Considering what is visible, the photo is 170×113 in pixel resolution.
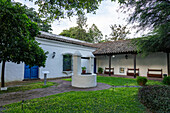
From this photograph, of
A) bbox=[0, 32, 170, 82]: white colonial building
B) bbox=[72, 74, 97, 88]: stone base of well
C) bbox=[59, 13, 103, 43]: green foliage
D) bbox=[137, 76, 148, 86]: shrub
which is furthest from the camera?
bbox=[59, 13, 103, 43]: green foliage

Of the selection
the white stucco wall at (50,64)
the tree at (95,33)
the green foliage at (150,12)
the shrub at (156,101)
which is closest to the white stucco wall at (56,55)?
the white stucco wall at (50,64)

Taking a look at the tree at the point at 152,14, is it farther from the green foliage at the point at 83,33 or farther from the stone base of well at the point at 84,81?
the green foliage at the point at 83,33

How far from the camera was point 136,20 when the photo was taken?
19.2 feet

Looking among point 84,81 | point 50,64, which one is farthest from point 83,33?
point 84,81

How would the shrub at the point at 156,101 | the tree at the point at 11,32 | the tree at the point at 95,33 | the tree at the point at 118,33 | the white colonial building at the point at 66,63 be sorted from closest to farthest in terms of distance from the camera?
the shrub at the point at 156,101 < the tree at the point at 11,32 < the white colonial building at the point at 66,63 < the tree at the point at 118,33 < the tree at the point at 95,33

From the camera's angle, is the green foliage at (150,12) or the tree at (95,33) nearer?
the green foliage at (150,12)

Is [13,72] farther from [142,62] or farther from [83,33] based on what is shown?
[83,33]

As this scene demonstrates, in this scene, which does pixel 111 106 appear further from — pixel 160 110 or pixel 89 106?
pixel 160 110

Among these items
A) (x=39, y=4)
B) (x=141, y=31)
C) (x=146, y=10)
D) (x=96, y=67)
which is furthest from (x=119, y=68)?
(x=39, y=4)

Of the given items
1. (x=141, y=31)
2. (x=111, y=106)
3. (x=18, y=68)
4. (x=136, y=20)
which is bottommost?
(x=111, y=106)

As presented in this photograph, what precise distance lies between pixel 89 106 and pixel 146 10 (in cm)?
504

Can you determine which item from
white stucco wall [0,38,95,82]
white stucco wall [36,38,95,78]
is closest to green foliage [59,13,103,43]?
white stucco wall [0,38,95,82]

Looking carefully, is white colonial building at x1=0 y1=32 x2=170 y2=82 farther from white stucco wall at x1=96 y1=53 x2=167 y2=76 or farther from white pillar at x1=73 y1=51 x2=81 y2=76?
white pillar at x1=73 y1=51 x2=81 y2=76

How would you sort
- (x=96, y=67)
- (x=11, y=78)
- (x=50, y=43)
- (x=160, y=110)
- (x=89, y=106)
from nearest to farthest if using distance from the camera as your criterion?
1. (x=160, y=110)
2. (x=89, y=106)
3. (x=11, y=78)
4. (x=50, y=43)
5. (x=96, y=67)
